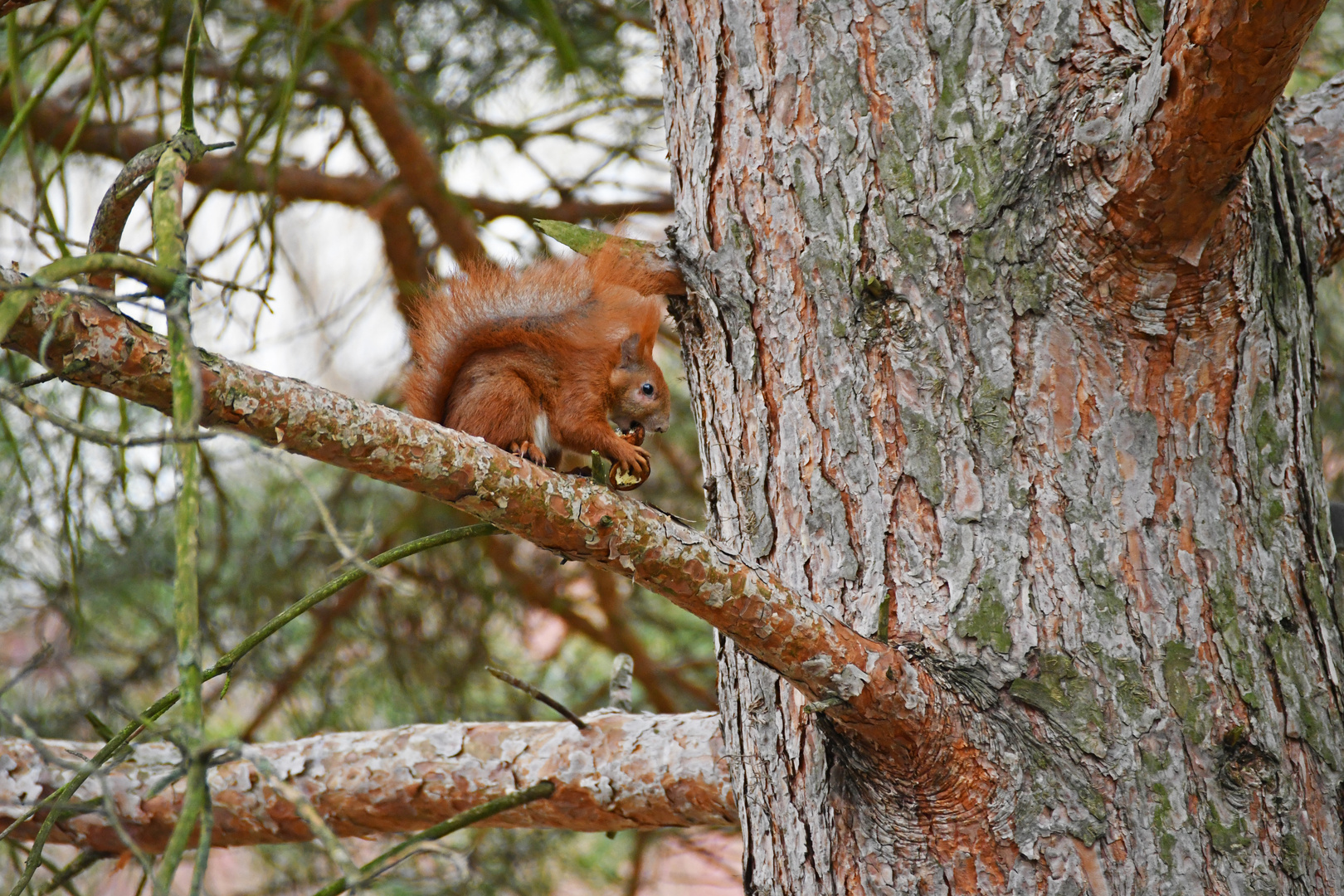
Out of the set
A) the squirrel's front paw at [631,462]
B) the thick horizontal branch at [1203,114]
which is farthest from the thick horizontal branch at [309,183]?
the thick horizontal branch at [1203,114]

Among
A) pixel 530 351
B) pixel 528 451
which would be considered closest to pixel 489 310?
pixel 530 351

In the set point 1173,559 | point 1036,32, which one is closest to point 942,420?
point 1173,559

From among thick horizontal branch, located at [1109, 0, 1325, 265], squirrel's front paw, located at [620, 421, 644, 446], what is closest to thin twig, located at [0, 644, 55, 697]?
squirrel's front paw, located at [620, 421, 644, 446]

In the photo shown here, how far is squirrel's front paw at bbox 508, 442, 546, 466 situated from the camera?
1168 mm

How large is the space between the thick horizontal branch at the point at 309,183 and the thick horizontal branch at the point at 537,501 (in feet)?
4.71

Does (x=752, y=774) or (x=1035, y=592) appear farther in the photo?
(x=752, y=774)

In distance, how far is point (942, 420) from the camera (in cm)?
101

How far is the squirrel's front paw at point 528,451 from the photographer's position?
1.17m

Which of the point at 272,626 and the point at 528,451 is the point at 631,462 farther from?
the point at 272,626

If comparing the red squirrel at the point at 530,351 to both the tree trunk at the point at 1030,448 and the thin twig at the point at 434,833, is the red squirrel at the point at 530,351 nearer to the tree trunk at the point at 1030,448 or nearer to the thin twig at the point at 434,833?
the tree trunk at the point at 1030,448

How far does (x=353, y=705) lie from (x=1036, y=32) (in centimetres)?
218

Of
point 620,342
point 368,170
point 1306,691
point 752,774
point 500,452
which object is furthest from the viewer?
point 368,170

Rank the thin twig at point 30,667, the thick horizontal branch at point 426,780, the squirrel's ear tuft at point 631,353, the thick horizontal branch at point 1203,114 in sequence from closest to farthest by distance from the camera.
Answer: the thin twig at point 30,667 < the thick horizontal branch at point 1203,114 < the thick horizontal branch at point 426,780 < the squirrel's ear tuft at point 631,353

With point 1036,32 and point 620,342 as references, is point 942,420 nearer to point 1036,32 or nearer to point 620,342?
point 1036,32
